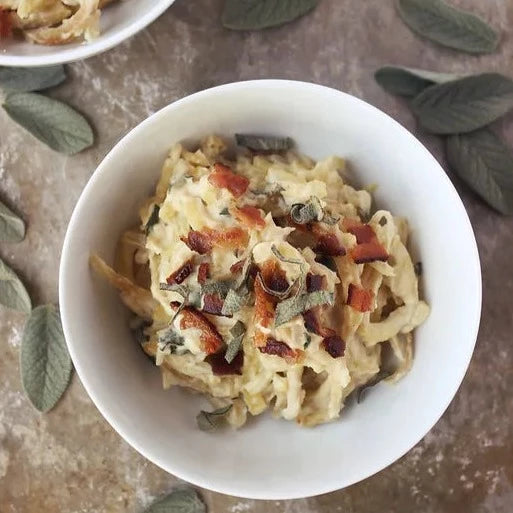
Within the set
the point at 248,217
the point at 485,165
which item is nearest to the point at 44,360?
the point at 248,217

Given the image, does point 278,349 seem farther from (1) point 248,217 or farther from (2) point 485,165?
(2) point 485,165

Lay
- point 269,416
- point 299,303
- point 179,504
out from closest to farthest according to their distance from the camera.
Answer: point 299,303
point 269,416
point 179,504

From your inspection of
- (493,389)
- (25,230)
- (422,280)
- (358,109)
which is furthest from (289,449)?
(25,230)

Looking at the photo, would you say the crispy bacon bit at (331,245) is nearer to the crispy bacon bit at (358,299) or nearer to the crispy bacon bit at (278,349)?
the crispy bacon bit at (358,299)

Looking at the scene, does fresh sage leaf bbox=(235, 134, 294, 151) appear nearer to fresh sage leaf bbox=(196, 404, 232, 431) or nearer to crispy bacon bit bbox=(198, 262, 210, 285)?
crispy bacon bit bbox=(198, 262, 210, 285)

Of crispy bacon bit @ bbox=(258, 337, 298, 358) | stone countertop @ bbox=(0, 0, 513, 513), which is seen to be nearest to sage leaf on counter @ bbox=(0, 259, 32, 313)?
stone countertop @ bbox=(0, 0, 513, 513)

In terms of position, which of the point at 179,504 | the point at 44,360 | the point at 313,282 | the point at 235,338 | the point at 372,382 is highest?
the point at 313,282

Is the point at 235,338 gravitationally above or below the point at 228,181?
below
